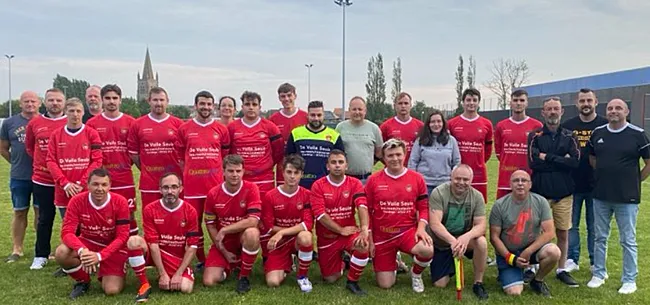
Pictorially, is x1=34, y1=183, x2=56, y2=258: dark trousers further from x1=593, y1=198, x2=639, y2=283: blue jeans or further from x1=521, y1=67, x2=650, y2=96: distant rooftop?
x1=521, y1=67, x2=650, y2=96: distant rooftop

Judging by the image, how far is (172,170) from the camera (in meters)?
5.93

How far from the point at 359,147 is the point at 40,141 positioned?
366 centimetres

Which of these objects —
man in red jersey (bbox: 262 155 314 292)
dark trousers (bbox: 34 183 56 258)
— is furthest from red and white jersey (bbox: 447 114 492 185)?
dark trousers (bbox: 34 183 56 258)

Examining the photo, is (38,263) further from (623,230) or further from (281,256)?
(623,230)

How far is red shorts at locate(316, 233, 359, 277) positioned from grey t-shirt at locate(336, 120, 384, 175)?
0.95 m

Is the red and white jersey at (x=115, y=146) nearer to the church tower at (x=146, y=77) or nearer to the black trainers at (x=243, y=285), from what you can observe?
the black trainers at (x=243, y=285)

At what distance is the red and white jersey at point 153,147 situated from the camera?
5820 mm

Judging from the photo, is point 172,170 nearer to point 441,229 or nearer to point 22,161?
point 22,161

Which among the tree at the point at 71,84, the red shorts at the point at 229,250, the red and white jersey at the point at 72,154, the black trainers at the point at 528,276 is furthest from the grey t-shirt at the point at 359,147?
the tree at the point at 71,84

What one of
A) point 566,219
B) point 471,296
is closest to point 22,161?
point 471,296

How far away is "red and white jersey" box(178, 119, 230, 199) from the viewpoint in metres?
5.71

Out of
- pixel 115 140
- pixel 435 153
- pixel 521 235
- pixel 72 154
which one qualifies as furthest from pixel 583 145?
pixel 72 154

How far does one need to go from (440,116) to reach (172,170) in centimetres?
321

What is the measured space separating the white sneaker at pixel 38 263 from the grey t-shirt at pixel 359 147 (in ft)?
12.3
